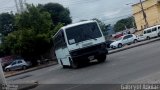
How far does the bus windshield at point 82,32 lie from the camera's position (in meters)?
24.0

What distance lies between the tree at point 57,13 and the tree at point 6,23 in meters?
7.41

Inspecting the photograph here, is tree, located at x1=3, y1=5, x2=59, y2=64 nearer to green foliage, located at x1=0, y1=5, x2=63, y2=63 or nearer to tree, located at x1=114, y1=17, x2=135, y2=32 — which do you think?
green foliage, located at x1=0, y1=5, x2=63, y2=63

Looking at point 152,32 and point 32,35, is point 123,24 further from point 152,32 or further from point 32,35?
point 32,35

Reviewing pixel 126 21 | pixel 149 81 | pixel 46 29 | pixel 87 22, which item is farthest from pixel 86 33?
pixel 126 21

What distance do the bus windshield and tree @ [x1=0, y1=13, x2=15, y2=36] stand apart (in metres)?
49.5

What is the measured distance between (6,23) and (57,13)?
32.9 feet

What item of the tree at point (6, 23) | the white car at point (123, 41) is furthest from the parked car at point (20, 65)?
the tree at point (6, 23)

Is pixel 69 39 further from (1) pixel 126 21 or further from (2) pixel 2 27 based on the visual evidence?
(1) pixel 126 21

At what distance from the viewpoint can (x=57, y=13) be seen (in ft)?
232

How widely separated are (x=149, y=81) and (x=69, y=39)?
12306 mm

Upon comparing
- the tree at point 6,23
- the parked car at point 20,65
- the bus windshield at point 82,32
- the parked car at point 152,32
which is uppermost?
the tree at point 6,23

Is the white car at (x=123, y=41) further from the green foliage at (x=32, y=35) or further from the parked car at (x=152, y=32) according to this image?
the green foliage at (x=32, y=35)

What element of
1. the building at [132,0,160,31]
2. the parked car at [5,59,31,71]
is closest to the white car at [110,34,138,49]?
the parked car at [5,59,31,71]

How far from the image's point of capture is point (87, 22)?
79.9 ft
